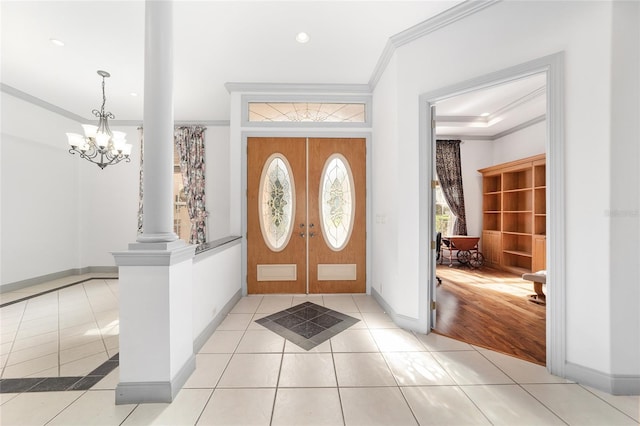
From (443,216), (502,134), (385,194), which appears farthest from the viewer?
(443,216)

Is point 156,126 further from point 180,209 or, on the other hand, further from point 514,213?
point 514,213

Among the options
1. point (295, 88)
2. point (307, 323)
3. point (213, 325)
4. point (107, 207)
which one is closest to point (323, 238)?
point (307, 323)

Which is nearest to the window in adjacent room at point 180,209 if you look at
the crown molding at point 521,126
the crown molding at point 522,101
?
the crown molding at point 522,101

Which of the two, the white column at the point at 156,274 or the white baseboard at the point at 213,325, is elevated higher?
the white column at the point at 156,274

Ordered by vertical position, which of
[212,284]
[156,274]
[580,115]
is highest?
[580,115]

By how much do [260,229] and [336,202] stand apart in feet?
4.24

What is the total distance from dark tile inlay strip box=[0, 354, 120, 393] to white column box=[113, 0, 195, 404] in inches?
20.1

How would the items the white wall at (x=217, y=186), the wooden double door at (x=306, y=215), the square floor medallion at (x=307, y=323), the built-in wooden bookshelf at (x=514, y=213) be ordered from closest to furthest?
the square floor medallion at (x=307, y=323), the wooden double door at (x=306, y=215), the built-in wooden bookshelf at (x=514, y=213), the white wall at (x=217, y=186)

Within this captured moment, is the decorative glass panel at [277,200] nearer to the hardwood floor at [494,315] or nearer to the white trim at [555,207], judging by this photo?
the hardwood floor at [494,315]

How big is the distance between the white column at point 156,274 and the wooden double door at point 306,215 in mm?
1938

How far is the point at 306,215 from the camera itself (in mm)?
3830

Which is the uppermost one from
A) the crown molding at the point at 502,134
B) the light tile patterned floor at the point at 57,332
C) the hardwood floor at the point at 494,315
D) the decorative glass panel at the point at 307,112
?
the crown molding at the point at 502,134

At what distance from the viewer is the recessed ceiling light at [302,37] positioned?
8.82 feet

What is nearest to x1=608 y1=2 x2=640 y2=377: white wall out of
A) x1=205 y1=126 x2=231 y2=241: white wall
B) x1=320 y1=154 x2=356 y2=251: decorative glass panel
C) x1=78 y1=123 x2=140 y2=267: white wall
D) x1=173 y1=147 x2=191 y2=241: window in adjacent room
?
x1=320 y1=154 x2=356 y2=251: decorative glass panel
